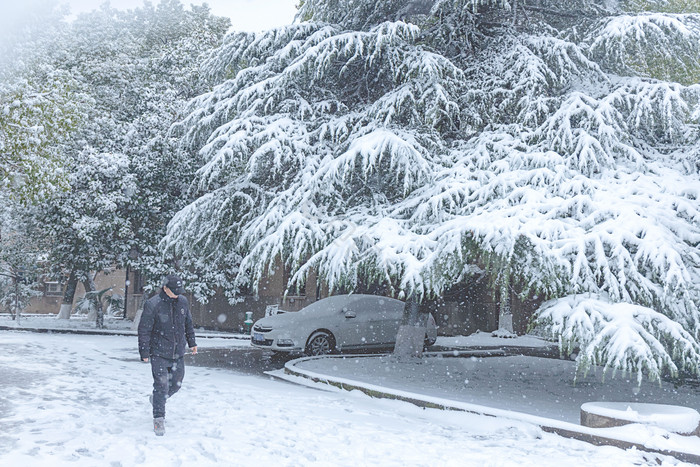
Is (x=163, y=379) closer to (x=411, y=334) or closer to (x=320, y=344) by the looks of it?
(x=411, y=334)

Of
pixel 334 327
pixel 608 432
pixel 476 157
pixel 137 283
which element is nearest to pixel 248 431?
pixel 608 432

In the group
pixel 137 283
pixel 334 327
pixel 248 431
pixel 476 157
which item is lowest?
pixel 248 431

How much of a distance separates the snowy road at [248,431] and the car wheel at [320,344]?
446 centimetres

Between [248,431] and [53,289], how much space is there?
47.4m

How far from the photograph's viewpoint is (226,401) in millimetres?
9242

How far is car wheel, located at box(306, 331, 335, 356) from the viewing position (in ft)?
51.0

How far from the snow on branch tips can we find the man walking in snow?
14.6 ft

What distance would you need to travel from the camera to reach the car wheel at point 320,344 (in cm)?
1554

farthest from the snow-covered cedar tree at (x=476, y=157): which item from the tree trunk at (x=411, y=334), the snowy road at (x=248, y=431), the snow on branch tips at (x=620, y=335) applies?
the tree trunk at (x=411, y=334)

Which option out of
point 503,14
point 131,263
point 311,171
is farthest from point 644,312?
point 131,263

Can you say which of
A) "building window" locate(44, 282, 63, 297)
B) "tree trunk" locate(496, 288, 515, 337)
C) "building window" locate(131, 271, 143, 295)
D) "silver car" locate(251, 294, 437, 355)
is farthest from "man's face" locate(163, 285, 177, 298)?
"building window" locate(44, 282, 63, 297)

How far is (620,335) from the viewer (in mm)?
7621

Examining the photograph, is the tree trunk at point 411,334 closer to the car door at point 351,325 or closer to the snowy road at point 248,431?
the car door at point 351,325

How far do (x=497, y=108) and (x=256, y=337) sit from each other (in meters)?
7.73
